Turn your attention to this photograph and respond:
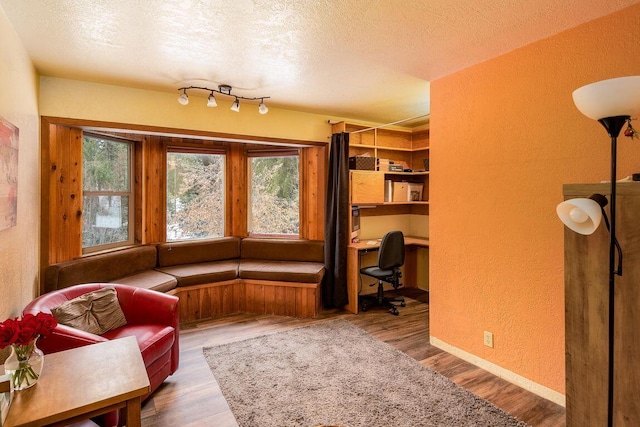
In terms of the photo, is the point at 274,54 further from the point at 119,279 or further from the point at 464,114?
the point at 119,279

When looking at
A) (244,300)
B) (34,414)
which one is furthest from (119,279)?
(34,414)

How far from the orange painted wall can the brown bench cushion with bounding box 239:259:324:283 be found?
4.67ft

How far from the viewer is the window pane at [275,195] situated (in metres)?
4.80

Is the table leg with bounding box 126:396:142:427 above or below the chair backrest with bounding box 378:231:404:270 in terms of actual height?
below

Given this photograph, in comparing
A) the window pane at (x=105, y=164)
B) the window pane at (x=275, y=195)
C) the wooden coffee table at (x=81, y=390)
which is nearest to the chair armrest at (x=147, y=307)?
the wooden coffee table at (x=81, y=390)

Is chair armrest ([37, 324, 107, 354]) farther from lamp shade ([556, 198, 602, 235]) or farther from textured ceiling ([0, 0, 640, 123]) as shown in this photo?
lamp shade ([556, 198, 602, 235])

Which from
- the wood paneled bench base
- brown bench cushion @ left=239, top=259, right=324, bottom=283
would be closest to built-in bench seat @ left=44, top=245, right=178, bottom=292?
the wood paneled bench base

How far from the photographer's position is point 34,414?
1265mm

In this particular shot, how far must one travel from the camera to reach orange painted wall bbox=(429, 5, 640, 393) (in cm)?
209

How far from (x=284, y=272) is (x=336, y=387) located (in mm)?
1728

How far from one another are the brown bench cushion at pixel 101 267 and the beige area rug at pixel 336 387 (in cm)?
138

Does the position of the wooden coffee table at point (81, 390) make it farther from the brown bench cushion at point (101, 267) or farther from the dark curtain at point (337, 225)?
the dark curtain at point (337, 225)

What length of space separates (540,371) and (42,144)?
4.39 m

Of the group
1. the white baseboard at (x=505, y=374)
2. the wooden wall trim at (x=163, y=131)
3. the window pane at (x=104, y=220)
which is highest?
the wooden wall trim at (x=163, y=131)
